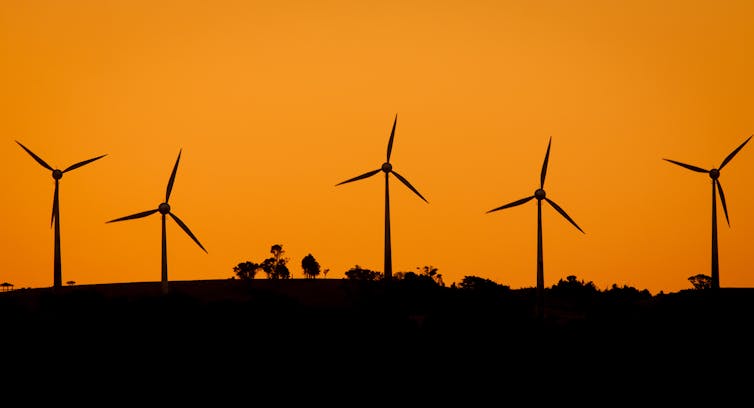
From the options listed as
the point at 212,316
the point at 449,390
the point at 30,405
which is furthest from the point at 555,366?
the point at 30,405

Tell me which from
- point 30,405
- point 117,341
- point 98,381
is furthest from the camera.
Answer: point 117,341

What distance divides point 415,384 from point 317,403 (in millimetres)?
13838

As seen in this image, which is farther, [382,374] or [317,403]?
[382,374]

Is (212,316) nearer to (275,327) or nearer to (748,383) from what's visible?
(275,327)

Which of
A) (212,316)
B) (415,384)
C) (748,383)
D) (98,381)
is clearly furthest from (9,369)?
(748,383)

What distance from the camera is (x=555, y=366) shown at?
182000 mm

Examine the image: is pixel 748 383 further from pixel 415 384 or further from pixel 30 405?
pixel 30 405

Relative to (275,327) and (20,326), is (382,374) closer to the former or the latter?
(275,327)

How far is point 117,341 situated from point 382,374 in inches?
1269

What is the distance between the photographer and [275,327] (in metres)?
194

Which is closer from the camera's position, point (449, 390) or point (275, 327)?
point (449, 390)

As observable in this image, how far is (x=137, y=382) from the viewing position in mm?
173125

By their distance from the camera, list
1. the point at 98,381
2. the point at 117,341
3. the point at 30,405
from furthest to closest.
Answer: the point at 117,341, the point at 98,381, the point at 30,405

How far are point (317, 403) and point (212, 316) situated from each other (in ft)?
111
